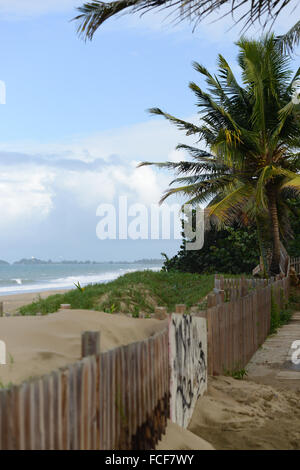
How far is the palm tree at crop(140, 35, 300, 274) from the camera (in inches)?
813

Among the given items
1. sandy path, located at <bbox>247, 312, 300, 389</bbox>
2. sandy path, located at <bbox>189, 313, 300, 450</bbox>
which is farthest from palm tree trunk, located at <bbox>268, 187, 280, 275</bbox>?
sandy path, located at <bbox>189, 313, 300, 450</bbox>


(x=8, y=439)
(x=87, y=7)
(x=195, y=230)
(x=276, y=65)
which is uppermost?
(x=276, y=65)

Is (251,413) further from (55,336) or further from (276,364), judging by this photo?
(276,364)

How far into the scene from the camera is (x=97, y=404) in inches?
145

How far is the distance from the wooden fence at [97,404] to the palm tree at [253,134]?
15.2 metres

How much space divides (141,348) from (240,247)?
26.7 m

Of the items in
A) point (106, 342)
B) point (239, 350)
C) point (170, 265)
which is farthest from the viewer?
point (170, 265)

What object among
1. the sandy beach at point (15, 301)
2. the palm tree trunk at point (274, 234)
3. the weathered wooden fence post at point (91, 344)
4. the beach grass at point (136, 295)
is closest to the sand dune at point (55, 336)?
the weathered wooden fence post at point (91, 344)

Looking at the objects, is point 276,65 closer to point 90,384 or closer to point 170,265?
point 170,265

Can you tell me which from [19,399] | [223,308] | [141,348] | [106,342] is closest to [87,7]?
[223,308]

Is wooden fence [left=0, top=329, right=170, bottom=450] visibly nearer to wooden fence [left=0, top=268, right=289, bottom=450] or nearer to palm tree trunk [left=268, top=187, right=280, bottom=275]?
wooden fence [left=0, top=268, right=289, bottom=450]

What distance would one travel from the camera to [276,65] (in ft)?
71.6

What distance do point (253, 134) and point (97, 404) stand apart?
60.7ft

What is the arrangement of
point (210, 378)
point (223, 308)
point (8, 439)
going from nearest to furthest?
point (8, 439) < point (210, 378) < point (223, 308)
